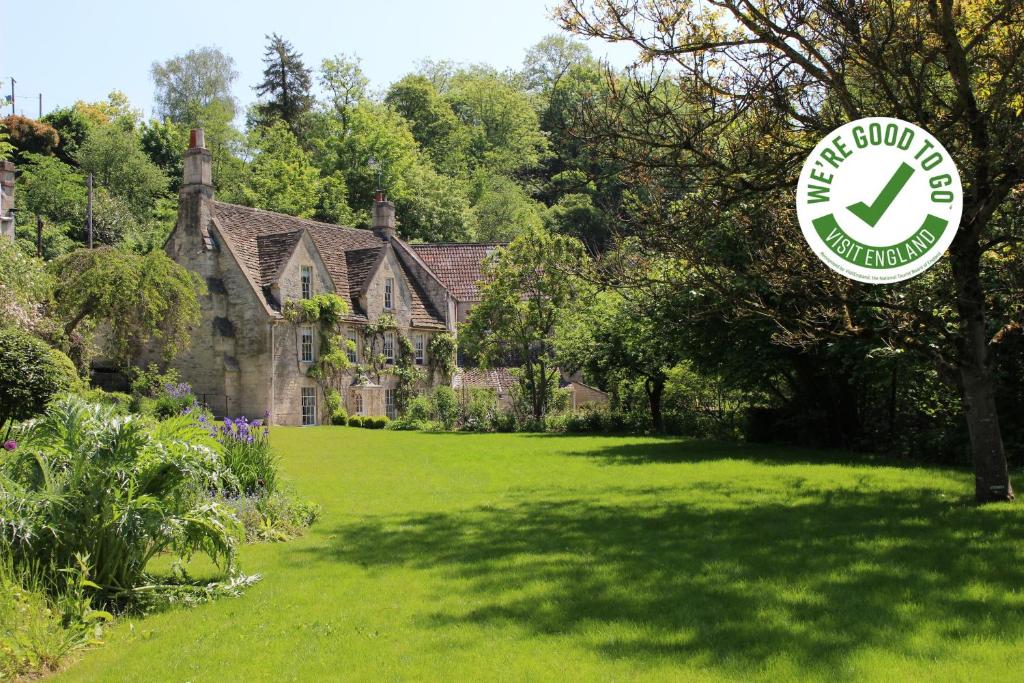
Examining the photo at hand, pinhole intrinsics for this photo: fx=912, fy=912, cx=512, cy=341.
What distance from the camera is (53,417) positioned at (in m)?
8.91

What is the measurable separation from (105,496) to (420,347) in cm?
3923

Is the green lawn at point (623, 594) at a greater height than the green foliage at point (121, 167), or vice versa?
the green foliage at point (121, 167)

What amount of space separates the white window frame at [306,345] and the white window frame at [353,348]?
7.22 feet

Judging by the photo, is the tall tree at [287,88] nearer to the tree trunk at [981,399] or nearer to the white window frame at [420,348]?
the white window frame at [420,348]

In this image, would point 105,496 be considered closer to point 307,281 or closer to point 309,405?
point 309,405

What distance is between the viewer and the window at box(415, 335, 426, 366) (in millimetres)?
47094

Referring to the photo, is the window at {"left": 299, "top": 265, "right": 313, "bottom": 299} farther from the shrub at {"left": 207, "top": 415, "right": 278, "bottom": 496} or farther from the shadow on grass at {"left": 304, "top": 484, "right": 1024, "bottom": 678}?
the shadow on grass at {"left": 304, "top": 484, "right": 1024, "bottom": 678}

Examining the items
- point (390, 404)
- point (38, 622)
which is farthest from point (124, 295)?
point (38, 622)

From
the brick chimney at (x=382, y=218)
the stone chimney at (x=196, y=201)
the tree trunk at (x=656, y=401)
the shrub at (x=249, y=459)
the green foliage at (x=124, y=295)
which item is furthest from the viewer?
the brick chimney at (x=382, y=218)

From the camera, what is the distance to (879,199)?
9.36 m

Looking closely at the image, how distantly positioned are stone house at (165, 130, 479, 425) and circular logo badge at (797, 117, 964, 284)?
3143cm

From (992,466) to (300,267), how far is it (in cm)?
3336

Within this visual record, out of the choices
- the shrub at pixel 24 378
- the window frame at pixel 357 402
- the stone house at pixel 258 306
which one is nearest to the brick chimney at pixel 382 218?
the stone house at pixel 258 306

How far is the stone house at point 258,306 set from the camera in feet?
128
